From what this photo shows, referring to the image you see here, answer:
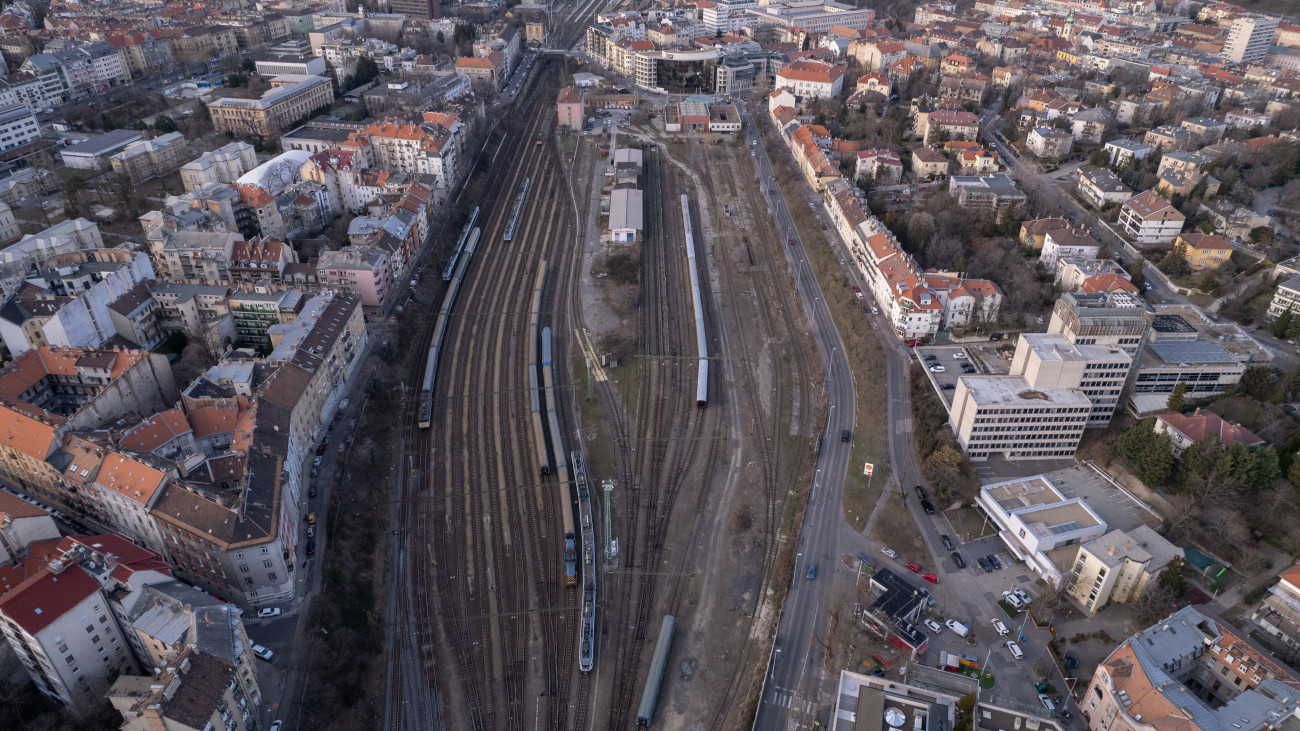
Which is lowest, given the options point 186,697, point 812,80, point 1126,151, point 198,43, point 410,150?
point 186,697

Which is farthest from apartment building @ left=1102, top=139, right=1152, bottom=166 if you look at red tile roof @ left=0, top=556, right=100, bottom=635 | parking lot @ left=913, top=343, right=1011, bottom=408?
red tile roof @ left=0, top=556, right=100, bottom=635

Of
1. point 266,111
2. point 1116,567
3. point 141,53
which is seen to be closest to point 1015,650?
point 1116,567

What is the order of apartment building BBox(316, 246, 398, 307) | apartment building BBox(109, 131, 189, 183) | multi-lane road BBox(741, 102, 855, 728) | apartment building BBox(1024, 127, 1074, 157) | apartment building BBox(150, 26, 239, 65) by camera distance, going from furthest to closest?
apartment building BBox(150, 26, 239, 65) → apartment building BBox(1024, 127, 1074, 157) → apartment building BBox(109, 131, 189, 183) → apartment building BBox(316, 246, 398, 307) → multi-lane road BBox(741, 102, 855, 728)

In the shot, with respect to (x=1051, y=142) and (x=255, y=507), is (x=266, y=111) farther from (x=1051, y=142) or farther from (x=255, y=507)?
(x=1051, y=142)

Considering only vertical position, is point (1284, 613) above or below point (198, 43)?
below

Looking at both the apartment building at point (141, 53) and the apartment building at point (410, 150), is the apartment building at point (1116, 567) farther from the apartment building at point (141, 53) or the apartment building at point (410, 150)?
the apartment building at point (141, 53)

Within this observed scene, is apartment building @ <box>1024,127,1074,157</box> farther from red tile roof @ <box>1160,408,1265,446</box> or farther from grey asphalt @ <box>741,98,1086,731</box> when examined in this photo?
red tile roof @ <box>1160,408,1265,446</box>

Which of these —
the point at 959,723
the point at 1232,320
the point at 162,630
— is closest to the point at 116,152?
the point at 162,630

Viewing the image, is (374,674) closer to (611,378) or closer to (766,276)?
(611,378)
